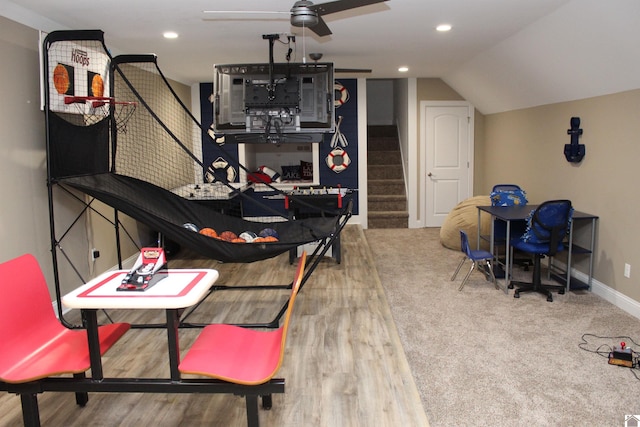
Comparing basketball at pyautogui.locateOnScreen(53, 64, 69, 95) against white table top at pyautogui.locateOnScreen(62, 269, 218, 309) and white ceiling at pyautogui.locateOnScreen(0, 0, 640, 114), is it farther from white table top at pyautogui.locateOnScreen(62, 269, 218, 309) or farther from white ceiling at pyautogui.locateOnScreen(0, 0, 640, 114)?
white table top at pyautogui.locateOnScreen(62, 269, 218, 309)

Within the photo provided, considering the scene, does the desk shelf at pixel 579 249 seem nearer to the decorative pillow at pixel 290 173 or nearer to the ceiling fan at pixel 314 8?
the ceiling fan at pixel 314 8

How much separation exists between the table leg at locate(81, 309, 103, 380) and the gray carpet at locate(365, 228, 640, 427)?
1.75 metres

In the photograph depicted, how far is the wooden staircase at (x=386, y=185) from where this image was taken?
8609 millimetres

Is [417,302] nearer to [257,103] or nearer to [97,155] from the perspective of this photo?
[257,103]

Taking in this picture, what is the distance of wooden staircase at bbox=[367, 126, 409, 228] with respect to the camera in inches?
339

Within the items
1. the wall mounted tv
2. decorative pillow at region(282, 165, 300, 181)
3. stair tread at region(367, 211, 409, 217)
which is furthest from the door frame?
the wall mounted tv

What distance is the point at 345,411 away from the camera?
2791 millimetres

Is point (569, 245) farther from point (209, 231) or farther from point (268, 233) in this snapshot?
point (209, 231)

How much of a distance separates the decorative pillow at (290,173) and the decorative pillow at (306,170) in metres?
0.12

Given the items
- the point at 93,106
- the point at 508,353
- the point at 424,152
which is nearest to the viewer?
the point at 508,353

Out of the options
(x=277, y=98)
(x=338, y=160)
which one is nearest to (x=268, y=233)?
(x=277, y=98)

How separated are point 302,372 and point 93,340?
1350 mm

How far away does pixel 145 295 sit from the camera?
2346 mm

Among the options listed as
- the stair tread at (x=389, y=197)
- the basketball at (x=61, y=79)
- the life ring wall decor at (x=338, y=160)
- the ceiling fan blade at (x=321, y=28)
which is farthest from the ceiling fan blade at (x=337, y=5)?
the stair tread at (x=389, y=197)
